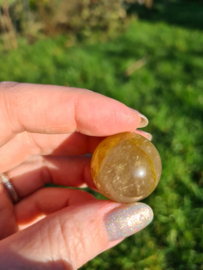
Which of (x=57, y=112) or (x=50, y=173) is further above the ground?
(x=57, y=112)

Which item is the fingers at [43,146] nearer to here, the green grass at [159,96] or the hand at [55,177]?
the hand at [55,177]

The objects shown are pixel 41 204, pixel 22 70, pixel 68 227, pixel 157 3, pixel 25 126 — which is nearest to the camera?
pixel 68 227

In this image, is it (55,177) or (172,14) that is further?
(172,14)

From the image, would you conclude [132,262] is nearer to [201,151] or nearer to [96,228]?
[96,228]

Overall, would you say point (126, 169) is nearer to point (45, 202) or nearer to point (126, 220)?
point (126, 220)

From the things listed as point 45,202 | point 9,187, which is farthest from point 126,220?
point 9,187

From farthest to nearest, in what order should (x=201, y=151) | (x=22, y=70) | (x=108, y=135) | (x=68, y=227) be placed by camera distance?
(x=22, y=70), (x=201, y=151), (x=108, y=135), (x=68, y=227)

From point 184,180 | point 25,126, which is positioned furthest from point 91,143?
point 184,180

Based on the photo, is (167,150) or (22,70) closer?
(167,150)

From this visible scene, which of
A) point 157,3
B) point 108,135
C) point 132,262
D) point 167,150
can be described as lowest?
point 132,262
